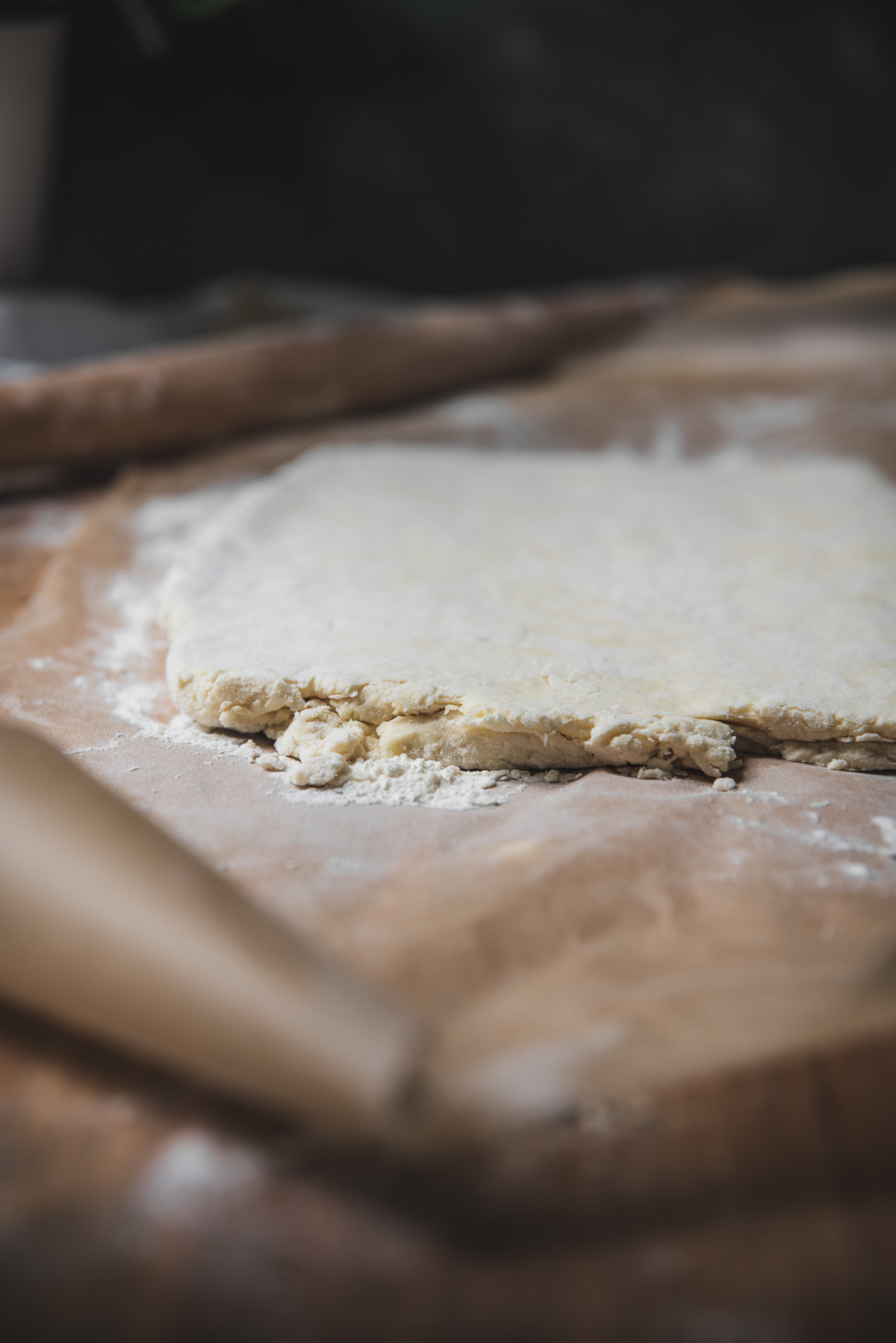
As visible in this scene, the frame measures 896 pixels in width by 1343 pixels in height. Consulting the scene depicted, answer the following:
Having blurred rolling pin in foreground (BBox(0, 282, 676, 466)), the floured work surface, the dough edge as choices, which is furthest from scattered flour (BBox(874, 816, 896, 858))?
blurred rolling pin in foreground (BBox(0, 282, 676, 466))

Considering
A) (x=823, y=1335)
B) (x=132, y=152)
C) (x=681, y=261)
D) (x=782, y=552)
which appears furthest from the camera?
(x=681, y=261)

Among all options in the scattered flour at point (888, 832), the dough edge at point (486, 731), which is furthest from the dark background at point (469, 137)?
the scattered flour at point (888, 832)

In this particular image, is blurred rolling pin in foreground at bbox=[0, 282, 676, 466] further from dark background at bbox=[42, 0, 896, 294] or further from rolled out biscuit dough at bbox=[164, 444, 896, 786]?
dark background at bbox=[42, 0, 896, 294]

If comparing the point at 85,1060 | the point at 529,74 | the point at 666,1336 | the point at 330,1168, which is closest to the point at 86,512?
the point at 85,1060

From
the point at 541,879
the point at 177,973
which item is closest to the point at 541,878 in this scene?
the point at 541,879

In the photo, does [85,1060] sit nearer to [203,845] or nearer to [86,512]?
[203,845]

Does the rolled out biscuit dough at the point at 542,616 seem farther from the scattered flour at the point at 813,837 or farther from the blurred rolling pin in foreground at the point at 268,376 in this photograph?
the blurred rolling pin in foreground at the point at 268,376
